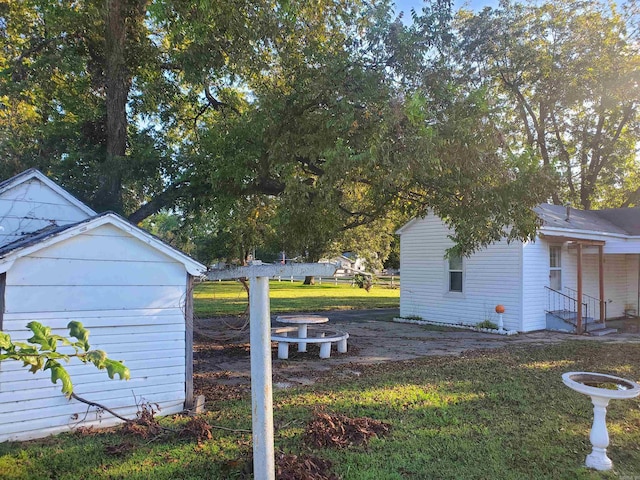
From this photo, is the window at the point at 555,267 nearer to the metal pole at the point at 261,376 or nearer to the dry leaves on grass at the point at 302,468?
the dry leaves on grass at the point at 302,468

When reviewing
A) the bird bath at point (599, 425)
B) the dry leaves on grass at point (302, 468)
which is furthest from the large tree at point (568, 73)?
the dry leaves on grass at point (302, 468)

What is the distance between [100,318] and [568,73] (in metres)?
22.2

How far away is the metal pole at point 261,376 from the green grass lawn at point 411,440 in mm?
817

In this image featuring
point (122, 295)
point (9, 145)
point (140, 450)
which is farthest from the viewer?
point (9, 145)

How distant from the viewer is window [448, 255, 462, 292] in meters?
14.5

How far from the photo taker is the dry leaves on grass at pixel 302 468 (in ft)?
11.7

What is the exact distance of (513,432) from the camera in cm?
489

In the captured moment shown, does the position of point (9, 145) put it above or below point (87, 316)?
above

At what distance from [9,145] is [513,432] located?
1043cm

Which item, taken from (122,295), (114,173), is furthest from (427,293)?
(122,295)

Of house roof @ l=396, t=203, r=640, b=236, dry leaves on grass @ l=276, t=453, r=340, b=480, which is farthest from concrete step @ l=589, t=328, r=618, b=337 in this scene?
dry leaves on grass @ l=276, t=453, r=340, b=480

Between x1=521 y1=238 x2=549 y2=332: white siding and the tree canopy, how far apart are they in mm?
5566

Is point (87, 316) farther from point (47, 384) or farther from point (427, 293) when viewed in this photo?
point (427, 293)

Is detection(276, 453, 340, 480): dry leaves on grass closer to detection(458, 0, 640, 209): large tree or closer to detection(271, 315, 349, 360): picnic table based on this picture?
detection(271, 315, 349, 360): picnic table
